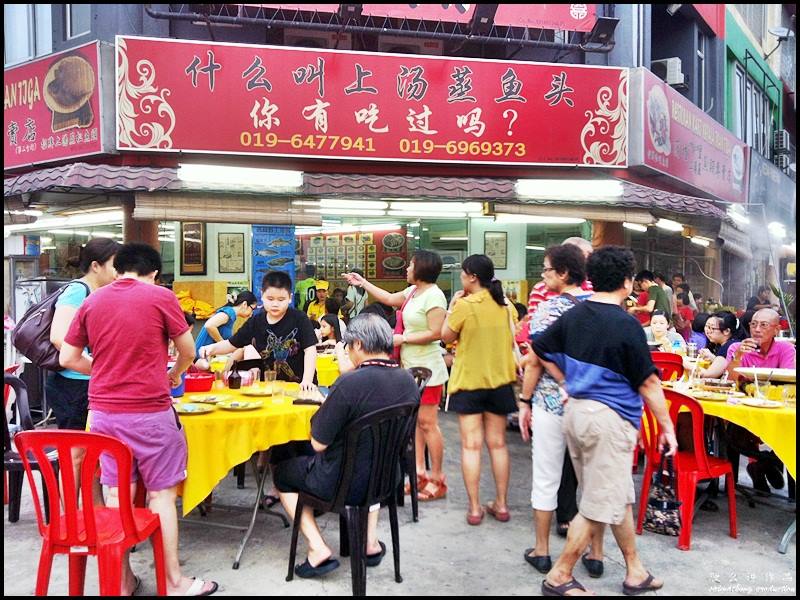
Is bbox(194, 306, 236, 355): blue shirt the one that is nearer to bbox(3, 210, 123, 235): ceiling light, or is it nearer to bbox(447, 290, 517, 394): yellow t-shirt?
bbox(447, 290, 517, 394): yellow t-shirt

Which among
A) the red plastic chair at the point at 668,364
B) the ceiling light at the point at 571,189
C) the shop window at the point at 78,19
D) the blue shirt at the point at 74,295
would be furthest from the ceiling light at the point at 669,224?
the blue shirt at the point at 74,295

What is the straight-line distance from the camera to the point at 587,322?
11.5 feet

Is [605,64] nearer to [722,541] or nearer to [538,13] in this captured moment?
[538,13]

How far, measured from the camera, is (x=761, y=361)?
5.31 meters

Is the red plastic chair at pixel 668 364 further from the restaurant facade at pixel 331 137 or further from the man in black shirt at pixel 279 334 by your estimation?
the restaurant facade at pixel 331 137

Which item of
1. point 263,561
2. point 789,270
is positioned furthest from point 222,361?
point 789,270

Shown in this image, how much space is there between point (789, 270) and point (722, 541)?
43.1 ft

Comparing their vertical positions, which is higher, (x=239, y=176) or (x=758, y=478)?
(x=239, y=176)

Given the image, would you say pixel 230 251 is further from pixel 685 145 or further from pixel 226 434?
pixel 685 145

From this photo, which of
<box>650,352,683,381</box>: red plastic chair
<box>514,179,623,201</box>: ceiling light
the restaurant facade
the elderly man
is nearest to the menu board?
the restaurant facade

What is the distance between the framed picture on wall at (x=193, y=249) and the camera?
10.0 metres

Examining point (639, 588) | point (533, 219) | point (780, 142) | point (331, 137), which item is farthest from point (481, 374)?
point (780, 142)

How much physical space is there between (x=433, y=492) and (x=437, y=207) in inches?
217

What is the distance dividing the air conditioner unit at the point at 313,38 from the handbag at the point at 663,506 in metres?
7.65
